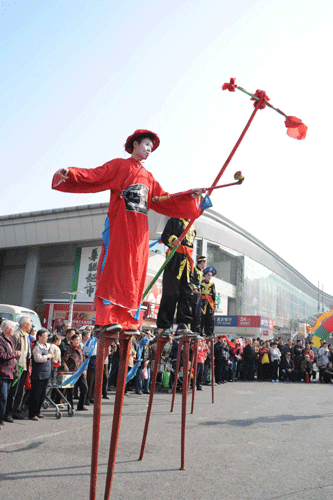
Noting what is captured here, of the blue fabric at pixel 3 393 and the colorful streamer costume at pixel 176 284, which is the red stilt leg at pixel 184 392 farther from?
the blue fabric at pixel 3 393

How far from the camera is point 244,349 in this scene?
17.5 m

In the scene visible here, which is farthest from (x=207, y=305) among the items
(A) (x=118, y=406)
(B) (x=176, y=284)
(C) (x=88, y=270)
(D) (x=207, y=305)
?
(C) (x=88, y=270)

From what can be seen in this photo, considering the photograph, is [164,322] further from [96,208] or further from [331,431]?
[96,208]

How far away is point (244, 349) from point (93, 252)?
1892cm

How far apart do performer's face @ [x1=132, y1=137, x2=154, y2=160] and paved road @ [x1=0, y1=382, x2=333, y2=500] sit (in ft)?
9.33

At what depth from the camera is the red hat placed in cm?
373

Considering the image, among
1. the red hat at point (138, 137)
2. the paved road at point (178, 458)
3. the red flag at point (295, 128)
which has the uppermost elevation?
the red flag at point (295, 128)

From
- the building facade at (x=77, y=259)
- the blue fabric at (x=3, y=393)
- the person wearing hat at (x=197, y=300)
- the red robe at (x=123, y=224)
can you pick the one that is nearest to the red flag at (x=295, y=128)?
→ the red robe at (x=123, y=224)

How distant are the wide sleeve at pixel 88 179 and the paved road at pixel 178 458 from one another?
96.7 inches

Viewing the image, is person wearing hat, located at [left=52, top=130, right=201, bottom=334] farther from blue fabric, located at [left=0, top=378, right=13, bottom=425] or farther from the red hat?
blue fabric, located at [left=0, top=378, right=13, bottom=425]

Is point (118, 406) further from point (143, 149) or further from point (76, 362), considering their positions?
point (76, 362)

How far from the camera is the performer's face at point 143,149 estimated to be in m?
3.70

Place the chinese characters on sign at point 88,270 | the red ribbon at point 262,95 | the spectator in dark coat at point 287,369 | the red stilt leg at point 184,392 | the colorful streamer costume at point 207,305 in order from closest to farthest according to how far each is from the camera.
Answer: the red ribbon at point 262,95, the red stilt leg at point 184,392, the colorful streamer costume at point 207,305, the spectator in dark coat at point 287,369, the chinese characters on sign at point 88,270

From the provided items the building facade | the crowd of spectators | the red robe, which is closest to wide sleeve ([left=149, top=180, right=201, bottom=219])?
the red robe
